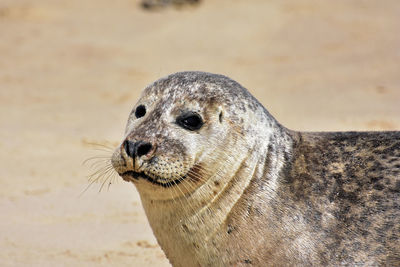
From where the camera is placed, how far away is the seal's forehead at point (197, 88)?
3760 millimetres

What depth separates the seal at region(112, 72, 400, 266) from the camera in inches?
138

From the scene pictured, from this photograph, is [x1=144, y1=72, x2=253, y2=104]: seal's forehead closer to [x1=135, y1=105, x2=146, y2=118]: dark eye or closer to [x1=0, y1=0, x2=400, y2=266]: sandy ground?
[x1=135, y1=105, x2=146, y2=118]: dark eye

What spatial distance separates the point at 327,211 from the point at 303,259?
0.89 feet

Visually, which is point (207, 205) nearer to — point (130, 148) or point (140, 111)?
point (130, 148)

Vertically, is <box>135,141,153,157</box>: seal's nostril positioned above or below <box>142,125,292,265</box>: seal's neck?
above

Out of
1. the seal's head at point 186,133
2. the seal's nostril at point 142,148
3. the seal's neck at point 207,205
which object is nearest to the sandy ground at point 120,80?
the seal's neck at point 207,205

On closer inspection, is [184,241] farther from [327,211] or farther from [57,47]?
[57,47]

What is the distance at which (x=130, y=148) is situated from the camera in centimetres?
350

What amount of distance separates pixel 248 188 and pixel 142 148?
554 mm

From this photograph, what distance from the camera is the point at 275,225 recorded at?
3533 mm

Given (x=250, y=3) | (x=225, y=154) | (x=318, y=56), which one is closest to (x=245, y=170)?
(x=225, y=154)

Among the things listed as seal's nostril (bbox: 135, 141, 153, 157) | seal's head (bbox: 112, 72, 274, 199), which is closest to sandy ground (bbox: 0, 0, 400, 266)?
seal's head (bbox: 112, 72, 274, 199)

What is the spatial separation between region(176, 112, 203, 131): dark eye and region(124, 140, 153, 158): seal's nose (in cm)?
25

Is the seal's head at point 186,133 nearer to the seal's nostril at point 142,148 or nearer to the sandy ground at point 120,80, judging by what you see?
the seal's nostril at point 142,148
